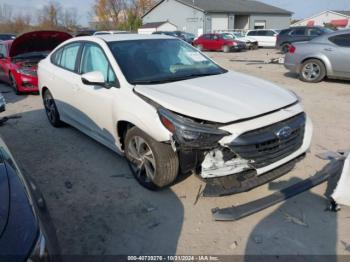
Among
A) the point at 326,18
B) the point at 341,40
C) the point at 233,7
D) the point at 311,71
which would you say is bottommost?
the point at 311,71

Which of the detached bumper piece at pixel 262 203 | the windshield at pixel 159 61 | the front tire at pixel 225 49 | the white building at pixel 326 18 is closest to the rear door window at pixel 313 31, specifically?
the front tire at pixel 225 49

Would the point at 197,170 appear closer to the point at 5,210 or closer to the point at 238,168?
the point at 238,168

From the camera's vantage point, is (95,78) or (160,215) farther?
(95,78)

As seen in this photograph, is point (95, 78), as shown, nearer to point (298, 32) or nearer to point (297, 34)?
point (297, 34)

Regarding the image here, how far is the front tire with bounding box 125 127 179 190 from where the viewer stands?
3213 millimetres

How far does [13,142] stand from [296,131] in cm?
453

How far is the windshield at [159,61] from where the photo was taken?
3727 mm

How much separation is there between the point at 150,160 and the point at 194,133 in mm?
783

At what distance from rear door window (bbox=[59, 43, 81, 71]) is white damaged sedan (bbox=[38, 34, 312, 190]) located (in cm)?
7

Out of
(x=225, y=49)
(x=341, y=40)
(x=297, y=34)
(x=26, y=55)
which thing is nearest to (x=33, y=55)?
(x=26, y=55)

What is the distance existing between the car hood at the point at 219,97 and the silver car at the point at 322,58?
6.38 m

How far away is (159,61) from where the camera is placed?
4039 millimetres

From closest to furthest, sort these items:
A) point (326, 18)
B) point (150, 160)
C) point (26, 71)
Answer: point (150, 160) → point (26, 71) → point (326, 18)

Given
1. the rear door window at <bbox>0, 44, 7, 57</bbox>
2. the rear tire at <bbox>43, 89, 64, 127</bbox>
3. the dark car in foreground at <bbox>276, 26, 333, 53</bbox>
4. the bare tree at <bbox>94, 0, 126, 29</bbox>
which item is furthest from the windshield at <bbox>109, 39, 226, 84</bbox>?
the bare tree at <bbox>94, 0, 126, 29</bbox>
